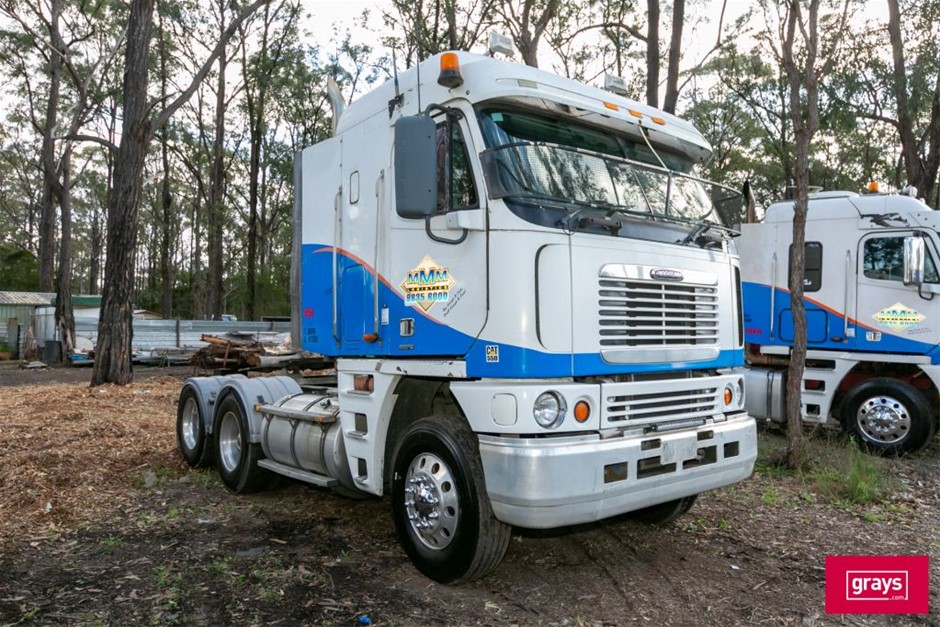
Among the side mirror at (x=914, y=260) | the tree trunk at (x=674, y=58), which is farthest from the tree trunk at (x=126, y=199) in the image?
the side mirror at (x=914, y=260)

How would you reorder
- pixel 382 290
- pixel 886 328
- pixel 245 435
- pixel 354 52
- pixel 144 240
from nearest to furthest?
pixel 382 290
pixel 245 435
pixel 886 328
pixel 354 52
pixel 144 240

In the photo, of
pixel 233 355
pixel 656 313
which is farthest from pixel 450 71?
pixel 233 355

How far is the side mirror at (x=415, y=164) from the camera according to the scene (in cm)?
430

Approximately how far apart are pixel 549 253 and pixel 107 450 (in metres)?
6.28

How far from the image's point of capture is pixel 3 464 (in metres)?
7.19

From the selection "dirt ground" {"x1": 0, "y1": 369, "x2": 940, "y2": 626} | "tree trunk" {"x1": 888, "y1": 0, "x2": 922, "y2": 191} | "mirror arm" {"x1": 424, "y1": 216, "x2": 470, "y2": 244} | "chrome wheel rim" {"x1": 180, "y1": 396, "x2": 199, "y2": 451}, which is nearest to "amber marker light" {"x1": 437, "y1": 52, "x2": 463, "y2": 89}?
"mirror arm" {"x1": 424, "y1": 216, "x2": 470, "y2": 244}

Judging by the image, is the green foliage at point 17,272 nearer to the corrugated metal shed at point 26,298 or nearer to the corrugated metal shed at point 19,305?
the corrugated metal shed at point 26,298

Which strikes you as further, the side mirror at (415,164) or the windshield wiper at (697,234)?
the windshield wiper at (697,234)

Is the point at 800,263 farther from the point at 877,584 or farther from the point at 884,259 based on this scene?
the point at 877,584

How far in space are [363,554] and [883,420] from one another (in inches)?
279

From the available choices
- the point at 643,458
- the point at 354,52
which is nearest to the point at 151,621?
the point at 643,458

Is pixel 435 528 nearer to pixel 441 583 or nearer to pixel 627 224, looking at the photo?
pixel 441 583

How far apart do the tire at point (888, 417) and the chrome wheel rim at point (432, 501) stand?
6812mm

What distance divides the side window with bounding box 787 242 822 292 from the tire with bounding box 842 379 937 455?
1412mm
